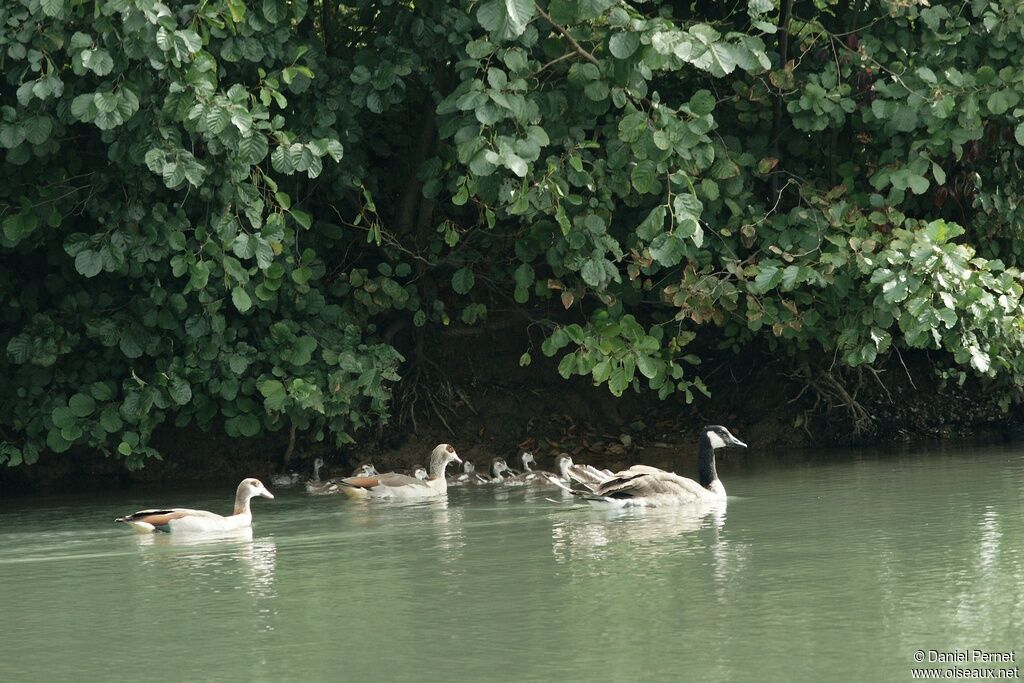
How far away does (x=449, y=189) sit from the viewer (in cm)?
1472

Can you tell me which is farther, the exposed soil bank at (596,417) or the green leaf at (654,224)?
the exposed soil bank at (596,417)

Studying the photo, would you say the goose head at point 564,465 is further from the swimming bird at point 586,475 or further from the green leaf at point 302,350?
the green leaf at point 302,350

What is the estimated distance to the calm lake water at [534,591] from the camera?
7.29 m

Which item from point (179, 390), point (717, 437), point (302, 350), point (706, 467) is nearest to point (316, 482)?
point (302, 350)

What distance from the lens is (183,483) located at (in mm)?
17219

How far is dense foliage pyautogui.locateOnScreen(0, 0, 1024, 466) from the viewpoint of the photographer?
1253 cm

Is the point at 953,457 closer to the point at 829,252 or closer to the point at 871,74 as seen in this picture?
the point at 829,252

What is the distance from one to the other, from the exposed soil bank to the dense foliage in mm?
1086

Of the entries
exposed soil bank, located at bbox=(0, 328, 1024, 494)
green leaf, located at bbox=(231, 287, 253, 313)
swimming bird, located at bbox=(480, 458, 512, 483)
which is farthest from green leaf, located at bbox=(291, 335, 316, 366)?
exposed soil bank, located at bbox=(0, 328, 1024, 494)

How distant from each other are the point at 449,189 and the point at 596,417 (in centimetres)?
520

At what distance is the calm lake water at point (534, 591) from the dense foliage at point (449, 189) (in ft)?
5.77

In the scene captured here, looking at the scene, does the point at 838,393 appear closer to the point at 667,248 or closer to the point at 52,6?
the point at 667,248

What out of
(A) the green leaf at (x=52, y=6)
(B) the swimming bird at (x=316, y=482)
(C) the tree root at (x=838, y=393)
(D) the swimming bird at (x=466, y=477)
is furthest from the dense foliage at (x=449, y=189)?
(D) the swimming bird at (x=466, y=477)

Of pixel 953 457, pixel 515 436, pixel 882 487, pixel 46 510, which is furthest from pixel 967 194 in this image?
pixel 46 510
